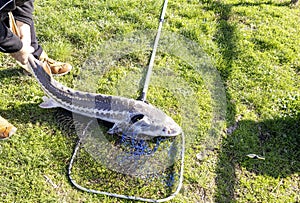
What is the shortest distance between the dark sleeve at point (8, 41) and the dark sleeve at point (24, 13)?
0.48m

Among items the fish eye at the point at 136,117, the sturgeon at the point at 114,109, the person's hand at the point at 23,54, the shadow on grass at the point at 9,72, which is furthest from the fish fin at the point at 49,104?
the fish eye at the point at 136,117

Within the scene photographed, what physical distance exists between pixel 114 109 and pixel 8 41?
1.02 metres

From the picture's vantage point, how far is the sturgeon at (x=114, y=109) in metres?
3.12

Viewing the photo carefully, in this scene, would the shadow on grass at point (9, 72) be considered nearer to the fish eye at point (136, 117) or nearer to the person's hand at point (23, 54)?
the person's hand at point (23, 54)

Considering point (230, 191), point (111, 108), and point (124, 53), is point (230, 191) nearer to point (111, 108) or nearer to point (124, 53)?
point (111, 108)

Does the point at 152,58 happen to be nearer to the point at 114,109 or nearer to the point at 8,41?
the point at 114,109

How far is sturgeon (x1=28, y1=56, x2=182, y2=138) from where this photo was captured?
3.12m

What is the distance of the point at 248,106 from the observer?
148 inches

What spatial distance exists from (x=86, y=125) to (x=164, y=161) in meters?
0.77

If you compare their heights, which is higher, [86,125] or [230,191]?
[86,125]

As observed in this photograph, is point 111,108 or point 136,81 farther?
point 136,81

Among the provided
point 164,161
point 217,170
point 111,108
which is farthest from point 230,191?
point 111,108

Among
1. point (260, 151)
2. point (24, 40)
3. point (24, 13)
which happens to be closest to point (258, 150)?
point (260, 151)

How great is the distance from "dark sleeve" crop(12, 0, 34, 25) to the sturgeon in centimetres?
41
